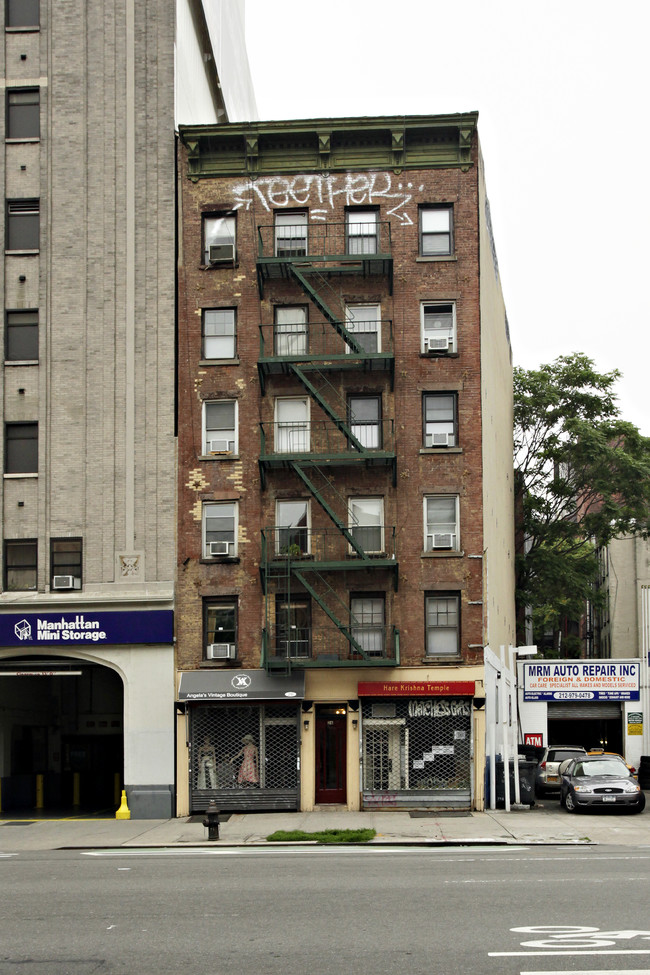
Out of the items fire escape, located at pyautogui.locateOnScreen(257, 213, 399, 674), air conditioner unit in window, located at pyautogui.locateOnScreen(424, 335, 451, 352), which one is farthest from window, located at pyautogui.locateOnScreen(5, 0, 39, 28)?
air conditioner unit in window, located at pyautogui.locateOnScreen(424, 335, 451, 352)

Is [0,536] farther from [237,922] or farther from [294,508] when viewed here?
[237,922]

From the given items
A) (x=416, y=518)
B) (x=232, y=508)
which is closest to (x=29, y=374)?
(x=232, y=508)

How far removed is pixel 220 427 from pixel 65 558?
18.2ft

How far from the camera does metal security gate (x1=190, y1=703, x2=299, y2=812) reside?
101 ft

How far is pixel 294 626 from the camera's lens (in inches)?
1244

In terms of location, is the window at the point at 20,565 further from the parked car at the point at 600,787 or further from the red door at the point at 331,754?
the parked car at the point at 600,787

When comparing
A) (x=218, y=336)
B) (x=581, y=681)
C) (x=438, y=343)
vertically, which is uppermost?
(x=218, y=336)

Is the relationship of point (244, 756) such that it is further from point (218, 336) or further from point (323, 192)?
point (323, 192)

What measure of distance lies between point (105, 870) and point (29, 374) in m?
16.9

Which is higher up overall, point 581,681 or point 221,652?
point 221,652

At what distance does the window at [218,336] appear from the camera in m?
32.7

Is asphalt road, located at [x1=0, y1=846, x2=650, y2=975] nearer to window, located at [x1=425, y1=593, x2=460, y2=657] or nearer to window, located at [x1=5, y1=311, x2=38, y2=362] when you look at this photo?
window, located at [x1=425, y1=593, x2=460, y2=657]

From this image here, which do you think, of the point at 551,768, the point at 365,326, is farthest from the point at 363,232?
the point at 551,768

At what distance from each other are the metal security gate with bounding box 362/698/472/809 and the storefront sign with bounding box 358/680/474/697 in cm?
45
